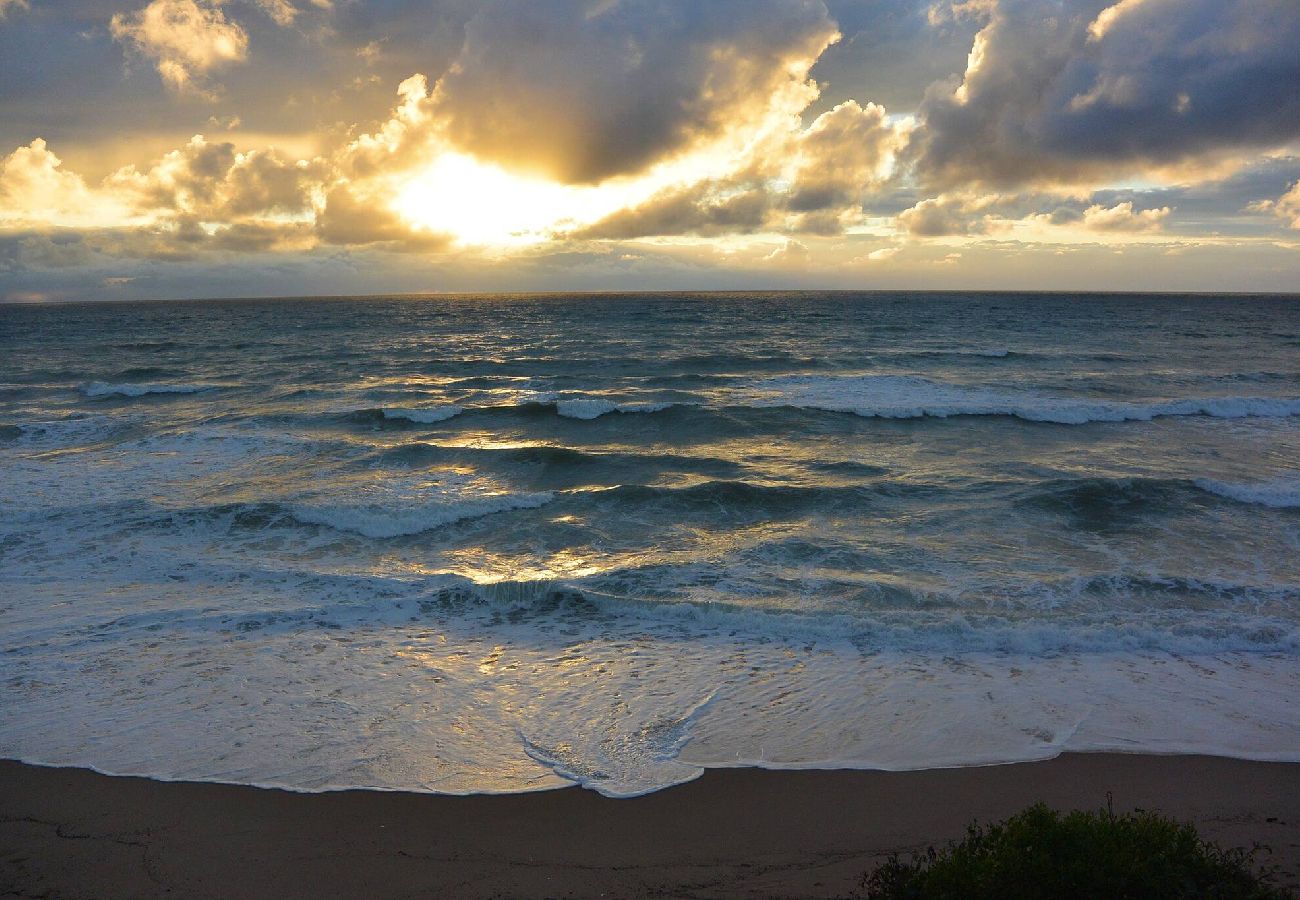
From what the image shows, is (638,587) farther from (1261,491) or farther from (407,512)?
(1261,491)

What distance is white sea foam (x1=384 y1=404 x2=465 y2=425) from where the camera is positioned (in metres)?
26.9

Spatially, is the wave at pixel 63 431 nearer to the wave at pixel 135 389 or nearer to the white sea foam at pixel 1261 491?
the wave at pixel 135 389

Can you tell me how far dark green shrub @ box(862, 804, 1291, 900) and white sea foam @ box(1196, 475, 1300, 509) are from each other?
14.4 m

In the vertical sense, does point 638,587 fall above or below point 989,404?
below

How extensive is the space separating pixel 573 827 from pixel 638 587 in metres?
5.76

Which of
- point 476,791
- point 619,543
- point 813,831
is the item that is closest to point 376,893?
point 476,791

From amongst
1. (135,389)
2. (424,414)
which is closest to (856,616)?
(424,414)

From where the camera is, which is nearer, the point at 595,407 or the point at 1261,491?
the point at 1261,491

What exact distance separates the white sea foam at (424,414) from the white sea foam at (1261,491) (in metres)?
22.7

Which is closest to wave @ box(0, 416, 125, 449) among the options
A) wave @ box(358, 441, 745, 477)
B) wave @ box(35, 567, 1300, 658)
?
wave @ box(358, 441, 745, 477)

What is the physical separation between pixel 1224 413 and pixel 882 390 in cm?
1194

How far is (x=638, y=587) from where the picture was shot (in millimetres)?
11977

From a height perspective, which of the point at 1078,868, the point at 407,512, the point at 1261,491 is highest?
the point at 1078,868

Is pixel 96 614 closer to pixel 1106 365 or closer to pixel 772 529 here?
pixel 772 529
